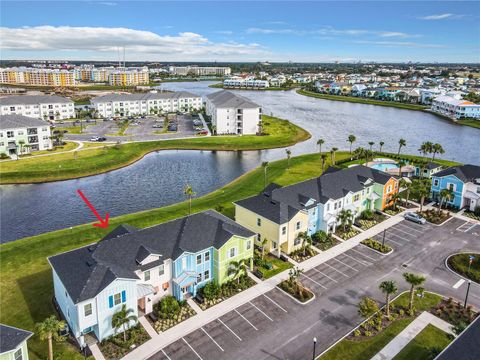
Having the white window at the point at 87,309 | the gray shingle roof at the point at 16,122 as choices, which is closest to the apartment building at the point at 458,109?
the gray shingle roof at the point at 16,122

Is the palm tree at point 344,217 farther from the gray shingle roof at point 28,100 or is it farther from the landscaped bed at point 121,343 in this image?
the gray shingle roof at point 28,100

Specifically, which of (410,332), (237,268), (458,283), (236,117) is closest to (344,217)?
(458,283)

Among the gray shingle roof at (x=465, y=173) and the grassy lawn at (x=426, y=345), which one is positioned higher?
the gray shingle roof at (x=465, y=173)

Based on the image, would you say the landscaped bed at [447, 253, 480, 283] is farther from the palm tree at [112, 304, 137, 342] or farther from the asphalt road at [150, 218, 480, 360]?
the palm tree at [112, 304, 137, 342]

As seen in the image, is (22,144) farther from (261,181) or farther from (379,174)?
(379,174)

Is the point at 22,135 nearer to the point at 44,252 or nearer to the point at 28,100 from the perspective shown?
the point at 28,100

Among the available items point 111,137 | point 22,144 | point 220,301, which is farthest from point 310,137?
point 220,301
